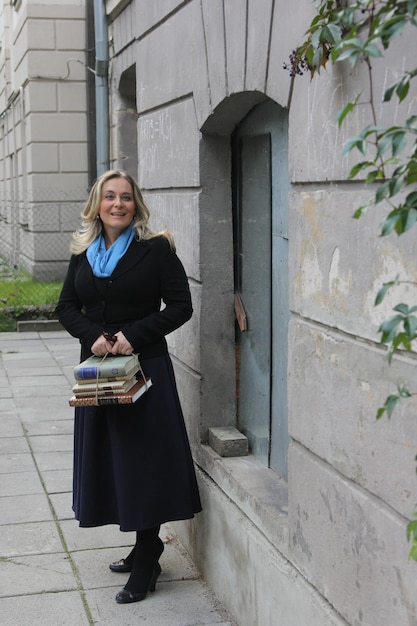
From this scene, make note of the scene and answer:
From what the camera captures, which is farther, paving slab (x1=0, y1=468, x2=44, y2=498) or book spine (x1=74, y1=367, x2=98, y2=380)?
paving slab (x1=0, y1=468, x2=44, y2=498)

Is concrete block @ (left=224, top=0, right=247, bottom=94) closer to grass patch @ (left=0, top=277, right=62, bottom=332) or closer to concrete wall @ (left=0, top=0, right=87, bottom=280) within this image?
grass patch @ (left=0, top=277, right=62, bottom=332)

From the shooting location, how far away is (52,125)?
16078 millimetres

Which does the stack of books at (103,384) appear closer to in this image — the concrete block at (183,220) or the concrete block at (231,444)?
the concrete block at (231,444)

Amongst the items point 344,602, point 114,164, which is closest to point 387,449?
point 344,602

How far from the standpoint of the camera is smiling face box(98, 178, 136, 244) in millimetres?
4543

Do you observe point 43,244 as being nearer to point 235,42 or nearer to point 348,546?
point 235,42

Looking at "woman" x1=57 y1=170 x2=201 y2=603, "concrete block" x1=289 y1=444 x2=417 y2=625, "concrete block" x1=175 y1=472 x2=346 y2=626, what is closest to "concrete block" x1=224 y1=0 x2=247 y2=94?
"woman" x1=57 y1=170 x2=201 y2=603

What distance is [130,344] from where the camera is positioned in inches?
173

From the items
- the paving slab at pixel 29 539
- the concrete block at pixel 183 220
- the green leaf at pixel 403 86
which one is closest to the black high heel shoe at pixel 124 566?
the paving slab at pixel 29 539

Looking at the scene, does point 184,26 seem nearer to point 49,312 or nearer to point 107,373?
point 107,373

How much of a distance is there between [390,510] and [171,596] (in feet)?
7.19

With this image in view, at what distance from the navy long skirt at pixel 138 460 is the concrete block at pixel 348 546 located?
3.28 ft

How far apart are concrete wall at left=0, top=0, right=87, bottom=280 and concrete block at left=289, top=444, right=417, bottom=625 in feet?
42.6

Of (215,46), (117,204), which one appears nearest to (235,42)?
(215,46)
